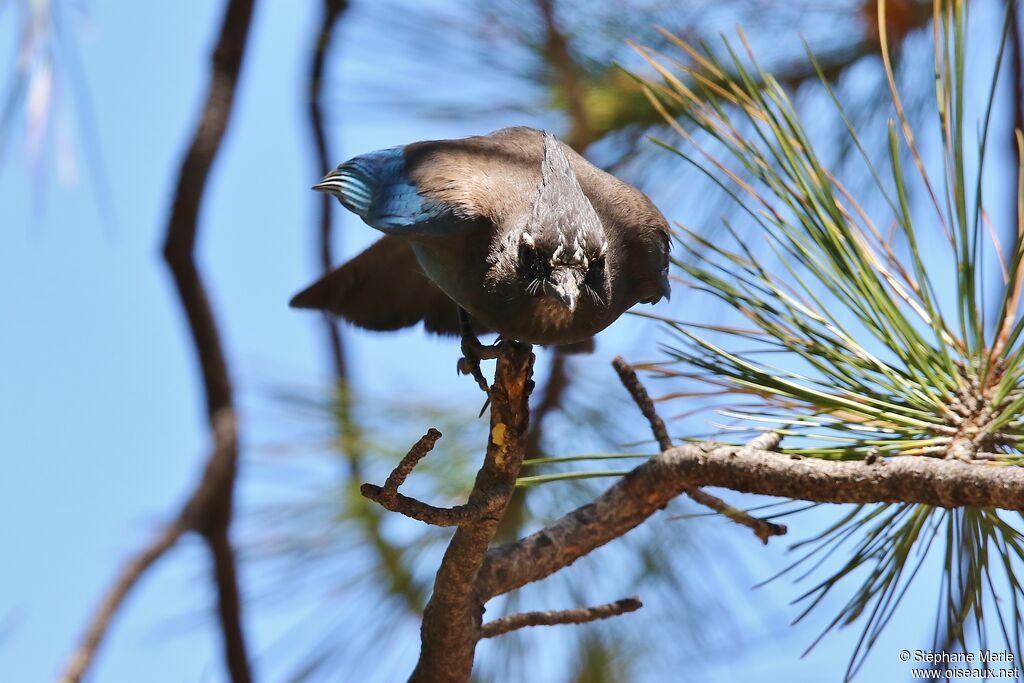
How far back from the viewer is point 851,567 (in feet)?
5.65

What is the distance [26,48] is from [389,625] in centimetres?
156

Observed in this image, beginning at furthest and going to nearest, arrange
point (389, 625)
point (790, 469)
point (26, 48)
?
point (389, 625) < point (26, 48) < point (790, 469)

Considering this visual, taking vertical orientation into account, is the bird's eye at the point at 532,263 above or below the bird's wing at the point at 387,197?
below

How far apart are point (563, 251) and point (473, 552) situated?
561 mm

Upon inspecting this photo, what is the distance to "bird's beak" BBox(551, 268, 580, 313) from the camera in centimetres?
184

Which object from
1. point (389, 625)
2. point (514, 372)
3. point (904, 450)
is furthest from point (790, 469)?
point (389, 625)

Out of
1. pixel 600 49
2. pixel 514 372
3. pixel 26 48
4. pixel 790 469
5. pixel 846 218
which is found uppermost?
pixel 600 49

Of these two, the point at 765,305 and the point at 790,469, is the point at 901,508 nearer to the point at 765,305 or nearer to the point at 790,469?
the point at 790,469

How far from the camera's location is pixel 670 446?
69.4 inches

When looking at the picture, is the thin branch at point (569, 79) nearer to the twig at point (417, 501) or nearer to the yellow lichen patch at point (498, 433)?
the yellow lichen patch at point (498, 433)

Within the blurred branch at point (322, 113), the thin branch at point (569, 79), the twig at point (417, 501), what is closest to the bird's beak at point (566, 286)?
the twig at point (417, 501)

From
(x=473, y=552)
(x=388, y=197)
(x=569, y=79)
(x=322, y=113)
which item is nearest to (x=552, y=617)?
(x=473, y=552)

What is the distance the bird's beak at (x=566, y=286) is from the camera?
1.84 meters

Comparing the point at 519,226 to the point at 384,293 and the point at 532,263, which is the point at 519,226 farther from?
the point at 384,293
